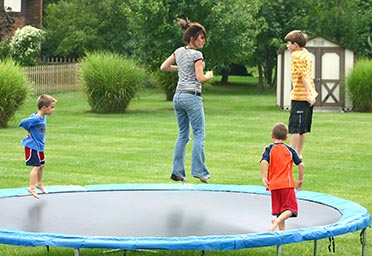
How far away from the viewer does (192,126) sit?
26.3 feet

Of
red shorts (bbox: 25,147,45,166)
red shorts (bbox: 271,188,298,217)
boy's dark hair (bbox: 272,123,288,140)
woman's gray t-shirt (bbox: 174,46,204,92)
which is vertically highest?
woman's gray t-shirt (bbox: 174,46,204,92)

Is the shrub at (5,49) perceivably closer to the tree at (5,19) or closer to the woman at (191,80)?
the tree at (5,19)

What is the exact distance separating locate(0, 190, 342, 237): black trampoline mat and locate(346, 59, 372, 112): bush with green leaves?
48.6 feet

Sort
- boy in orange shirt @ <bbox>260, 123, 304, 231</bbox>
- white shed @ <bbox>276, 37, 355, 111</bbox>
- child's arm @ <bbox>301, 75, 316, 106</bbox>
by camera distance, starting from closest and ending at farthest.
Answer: boy in orange shirt @ <bbox>260, 123, 304, 231</bbox> < child's arm @ <bbox>301, 75, 316, 106</bbox> < white shed @ <bbox>276, 37, 355, 111</bbox>

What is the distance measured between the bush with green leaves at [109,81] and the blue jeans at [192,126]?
1200 cm

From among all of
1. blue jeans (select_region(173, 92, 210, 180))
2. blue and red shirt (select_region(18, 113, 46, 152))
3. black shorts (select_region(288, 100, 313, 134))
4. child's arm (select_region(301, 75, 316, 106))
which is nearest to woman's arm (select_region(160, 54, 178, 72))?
blue jeans (select_region(173, 92, 210, 180))

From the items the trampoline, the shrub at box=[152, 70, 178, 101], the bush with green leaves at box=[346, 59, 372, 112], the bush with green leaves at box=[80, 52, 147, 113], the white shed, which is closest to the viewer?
the trampoline

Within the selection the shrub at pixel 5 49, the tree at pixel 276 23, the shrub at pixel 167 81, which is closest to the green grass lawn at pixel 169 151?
the shrub at pixel 167 81

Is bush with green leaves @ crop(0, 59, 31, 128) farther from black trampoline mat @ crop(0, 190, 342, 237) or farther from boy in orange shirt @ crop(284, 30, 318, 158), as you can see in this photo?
black trampoline mat @ crop(0, 190, 342, 237)

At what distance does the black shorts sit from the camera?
9.88 metres

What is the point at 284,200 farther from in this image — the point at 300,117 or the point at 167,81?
the point at 167,81

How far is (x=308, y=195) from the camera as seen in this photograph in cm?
786

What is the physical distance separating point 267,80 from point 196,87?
1065 inches

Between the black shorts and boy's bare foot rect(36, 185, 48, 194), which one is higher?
the black shorts
